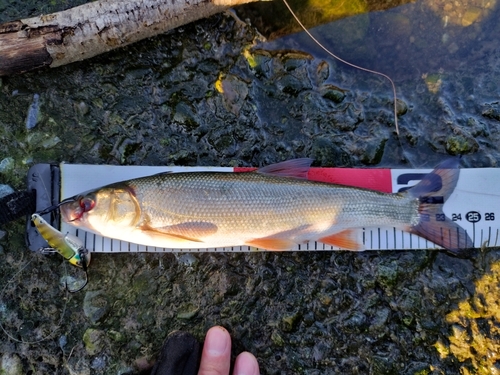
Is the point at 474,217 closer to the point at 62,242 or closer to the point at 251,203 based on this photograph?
the point at 251,203

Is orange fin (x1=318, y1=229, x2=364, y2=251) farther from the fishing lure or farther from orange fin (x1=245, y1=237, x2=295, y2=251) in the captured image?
the fishing lure

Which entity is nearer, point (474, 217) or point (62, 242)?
point (62, 242)

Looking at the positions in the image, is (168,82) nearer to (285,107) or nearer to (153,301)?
(285,107)

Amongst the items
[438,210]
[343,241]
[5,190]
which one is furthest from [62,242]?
[438,210]

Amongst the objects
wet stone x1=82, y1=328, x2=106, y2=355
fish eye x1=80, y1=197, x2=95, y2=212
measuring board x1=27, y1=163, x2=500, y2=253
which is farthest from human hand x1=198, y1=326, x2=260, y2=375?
fish eye x1=80, y1=197, x2=95, y2=212

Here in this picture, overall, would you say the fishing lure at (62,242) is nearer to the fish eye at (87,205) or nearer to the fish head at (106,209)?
the fish head at (106,209)

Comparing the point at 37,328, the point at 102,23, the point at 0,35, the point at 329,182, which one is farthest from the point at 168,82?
the point at 37,328
